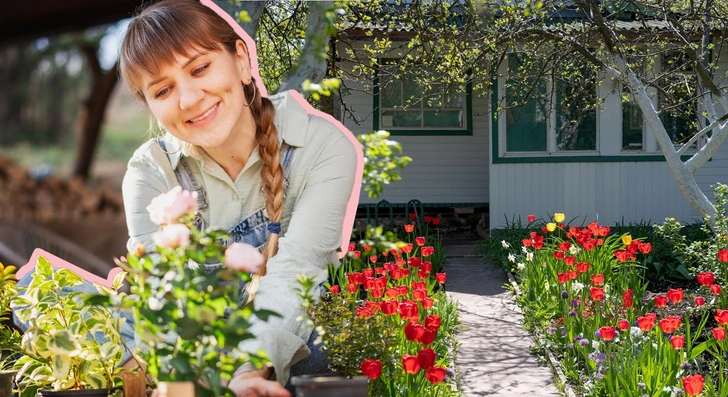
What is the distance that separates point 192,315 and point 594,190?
974cm

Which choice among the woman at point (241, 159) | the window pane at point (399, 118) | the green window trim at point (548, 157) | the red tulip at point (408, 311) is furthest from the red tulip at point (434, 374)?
the window pane at point (399, 118)

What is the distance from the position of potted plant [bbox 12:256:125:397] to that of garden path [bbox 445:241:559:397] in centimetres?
256

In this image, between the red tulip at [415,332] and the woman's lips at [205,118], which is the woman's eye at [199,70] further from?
the red tulip at [415,332]

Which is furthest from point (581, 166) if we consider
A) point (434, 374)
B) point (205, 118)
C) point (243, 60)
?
point (205, 118)

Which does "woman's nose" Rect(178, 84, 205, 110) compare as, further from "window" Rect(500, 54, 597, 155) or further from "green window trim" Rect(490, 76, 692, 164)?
"window" Rect(500, 54, 597, 155)

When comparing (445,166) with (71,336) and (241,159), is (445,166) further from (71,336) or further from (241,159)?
(71,336)

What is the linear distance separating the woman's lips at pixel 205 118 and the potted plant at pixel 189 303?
345 mm

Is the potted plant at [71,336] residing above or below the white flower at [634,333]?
above

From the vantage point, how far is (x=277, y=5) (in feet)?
21.6

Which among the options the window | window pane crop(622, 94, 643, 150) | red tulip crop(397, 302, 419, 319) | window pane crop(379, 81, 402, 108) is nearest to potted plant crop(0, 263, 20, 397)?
red tulip crop(397, 302, 419, 319)

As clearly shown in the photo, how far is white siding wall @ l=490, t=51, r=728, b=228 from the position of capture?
10164mm

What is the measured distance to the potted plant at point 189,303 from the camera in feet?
4.01

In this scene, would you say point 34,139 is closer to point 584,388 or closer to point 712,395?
point 712,395

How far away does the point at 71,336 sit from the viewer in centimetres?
172
